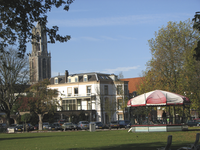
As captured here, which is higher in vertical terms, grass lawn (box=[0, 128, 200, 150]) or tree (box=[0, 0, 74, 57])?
tree (box=[0, 0, 74, 57])

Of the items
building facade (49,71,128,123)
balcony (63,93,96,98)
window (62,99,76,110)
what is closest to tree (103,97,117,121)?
building facade (49,71,128,123)

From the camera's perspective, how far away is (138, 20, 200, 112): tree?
122 ft

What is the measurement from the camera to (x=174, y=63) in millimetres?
39062

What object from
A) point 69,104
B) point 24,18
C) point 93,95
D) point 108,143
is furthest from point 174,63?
point 69,104

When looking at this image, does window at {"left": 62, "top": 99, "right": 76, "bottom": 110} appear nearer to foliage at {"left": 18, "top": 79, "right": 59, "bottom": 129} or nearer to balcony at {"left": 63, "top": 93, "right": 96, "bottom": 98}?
balcony at {"left": 63, "top": 93, "right": 96, "bottom": 98}

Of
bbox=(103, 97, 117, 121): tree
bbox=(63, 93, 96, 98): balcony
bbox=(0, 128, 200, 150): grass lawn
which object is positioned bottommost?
bbox=(0, 128, 200, 150): grass lawn

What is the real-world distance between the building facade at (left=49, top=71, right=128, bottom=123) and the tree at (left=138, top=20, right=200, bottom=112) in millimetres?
28982

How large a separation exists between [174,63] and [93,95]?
119 feet

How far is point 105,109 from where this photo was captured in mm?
68000

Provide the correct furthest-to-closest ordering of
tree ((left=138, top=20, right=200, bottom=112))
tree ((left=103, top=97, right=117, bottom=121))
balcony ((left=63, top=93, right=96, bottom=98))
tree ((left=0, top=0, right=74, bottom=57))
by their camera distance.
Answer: balcony ((left=63, top=93, right=96, bottom=98))
tree ((left=103, top=97, right=117, bottom=121))
tree ((left=138, top=20, right=200, bottom=112))
tree ((left=0, top=0, right=74, bottom=57))

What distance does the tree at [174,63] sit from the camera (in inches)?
1467

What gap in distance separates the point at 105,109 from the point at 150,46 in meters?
28.7

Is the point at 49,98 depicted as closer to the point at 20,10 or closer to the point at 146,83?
the point at 146,83

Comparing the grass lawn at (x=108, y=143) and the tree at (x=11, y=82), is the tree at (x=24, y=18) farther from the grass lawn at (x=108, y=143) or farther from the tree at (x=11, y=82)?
the tree at (x=11, y=82)
